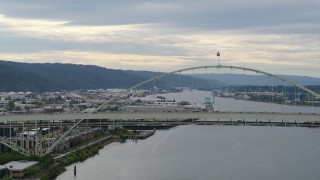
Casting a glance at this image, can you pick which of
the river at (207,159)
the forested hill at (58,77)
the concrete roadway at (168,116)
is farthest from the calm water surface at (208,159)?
the forested hill at (58,77)

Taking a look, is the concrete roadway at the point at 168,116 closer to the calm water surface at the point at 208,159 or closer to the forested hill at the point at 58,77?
the calm water surface at the point at 208,159

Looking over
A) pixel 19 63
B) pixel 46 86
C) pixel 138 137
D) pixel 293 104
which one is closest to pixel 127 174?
pixel 138 137

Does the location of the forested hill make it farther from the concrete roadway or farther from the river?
the concrete roadway


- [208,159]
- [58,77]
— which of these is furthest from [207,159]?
[58,77]

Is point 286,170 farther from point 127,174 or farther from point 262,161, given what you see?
point 127,174

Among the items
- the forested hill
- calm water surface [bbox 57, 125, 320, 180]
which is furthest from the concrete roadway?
the forested hill

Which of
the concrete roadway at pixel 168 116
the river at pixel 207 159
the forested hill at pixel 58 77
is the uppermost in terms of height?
the forested hill at pixel 58 77

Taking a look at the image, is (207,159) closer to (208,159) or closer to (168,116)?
(208,159)

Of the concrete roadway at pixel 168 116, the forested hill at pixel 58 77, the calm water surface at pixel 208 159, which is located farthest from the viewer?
the forested hill at pixel 58 77
